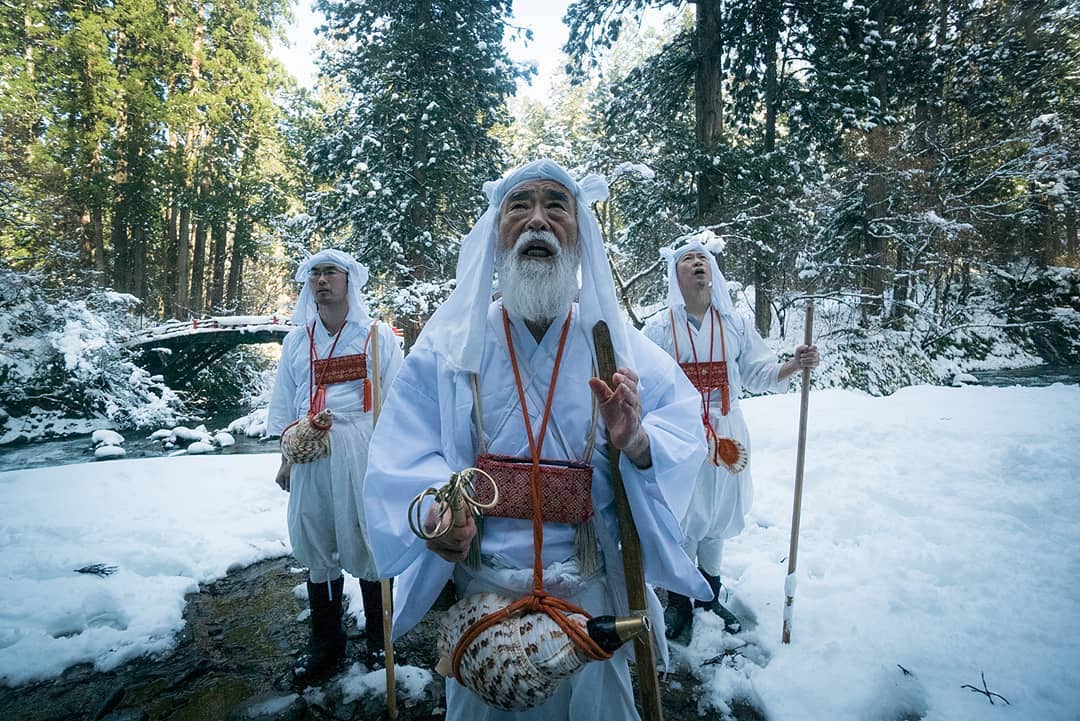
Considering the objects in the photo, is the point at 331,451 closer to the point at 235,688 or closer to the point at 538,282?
the point at 235,688

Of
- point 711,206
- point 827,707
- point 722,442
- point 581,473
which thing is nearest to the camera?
point 581,473

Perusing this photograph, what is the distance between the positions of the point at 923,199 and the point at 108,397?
1924cm

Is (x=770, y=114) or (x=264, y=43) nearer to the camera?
(x=770, y=114)

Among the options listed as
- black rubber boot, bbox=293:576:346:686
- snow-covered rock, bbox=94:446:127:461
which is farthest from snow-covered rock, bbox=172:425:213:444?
black rubber boot, bbox=293:576:346:686

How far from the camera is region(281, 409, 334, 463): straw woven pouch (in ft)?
9.99

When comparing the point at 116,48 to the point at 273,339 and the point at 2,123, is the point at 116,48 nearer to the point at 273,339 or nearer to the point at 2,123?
the point at 2,123

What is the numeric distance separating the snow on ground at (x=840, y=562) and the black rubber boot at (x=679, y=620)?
0.08 m

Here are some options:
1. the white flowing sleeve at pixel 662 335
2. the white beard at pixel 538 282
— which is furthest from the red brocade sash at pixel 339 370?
the white flowing sleeve at pixel 662 335

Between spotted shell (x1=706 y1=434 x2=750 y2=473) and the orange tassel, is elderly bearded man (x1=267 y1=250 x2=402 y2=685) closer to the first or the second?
the orange tassel

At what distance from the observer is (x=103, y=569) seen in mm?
3881

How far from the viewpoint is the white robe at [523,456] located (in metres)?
1.55

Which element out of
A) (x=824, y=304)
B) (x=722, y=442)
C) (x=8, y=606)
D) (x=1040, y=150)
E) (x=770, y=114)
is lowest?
(x=8, y=606)

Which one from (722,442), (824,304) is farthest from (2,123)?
(824,304)

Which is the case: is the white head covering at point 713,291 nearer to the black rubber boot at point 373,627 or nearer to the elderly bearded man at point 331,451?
the elderly bearded man at point 331,451
